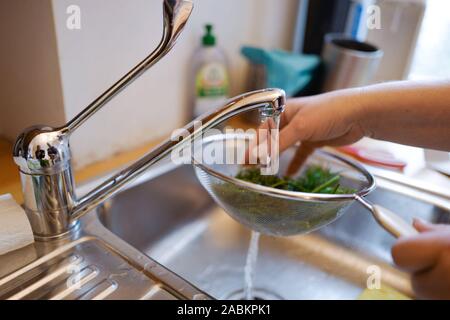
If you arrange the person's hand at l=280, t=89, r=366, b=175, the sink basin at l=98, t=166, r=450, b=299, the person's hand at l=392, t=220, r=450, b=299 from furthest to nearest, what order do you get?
1. the sink basin at l=98, t=166, r=450, b=299
2. the person's hand at l=280, t=89, r=366, b=175
3. the person's hand at l=392, t=220, r=450, b=299

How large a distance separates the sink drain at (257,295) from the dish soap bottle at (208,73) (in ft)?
1.30

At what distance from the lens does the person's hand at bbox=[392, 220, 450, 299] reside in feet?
1.16

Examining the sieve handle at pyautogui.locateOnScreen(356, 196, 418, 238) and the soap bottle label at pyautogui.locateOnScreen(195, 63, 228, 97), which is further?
the soap bottle label at pyautogui.locateOnScreen(195, 63, 228, 97)

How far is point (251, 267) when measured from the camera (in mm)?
719

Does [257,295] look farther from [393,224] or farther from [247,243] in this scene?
[393,224]

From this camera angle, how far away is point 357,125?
2.02ft

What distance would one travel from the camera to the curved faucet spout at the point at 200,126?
0.43 metres

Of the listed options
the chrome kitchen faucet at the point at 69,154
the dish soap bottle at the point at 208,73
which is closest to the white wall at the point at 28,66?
the chrome kitchen faucet at the point at 69,154

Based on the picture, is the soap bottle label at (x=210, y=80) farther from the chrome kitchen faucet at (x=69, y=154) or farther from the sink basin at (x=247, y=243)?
the chrome kitchen faucet at (x=69, y=154)

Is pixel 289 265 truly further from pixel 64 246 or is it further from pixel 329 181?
pixel 64 246

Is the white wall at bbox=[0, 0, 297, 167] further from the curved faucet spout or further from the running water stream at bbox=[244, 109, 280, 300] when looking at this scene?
the running water stream at bbox=[244, 109, 280, 300]

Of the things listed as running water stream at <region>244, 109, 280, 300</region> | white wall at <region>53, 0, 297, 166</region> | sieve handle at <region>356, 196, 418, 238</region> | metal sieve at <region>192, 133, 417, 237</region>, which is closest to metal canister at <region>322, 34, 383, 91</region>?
white wall at <region>53, 0, 297, 166</region>

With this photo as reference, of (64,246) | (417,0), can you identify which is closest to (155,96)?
(64,246)
